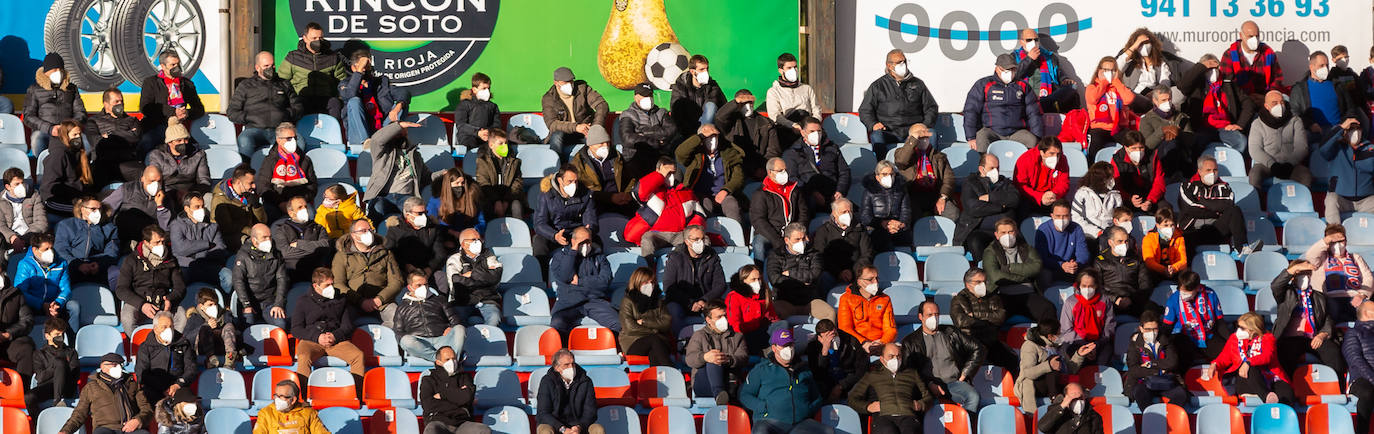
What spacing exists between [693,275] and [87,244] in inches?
183

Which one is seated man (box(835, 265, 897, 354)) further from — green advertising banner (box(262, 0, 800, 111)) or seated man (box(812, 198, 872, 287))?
green advertising banner (box(262, 0, 800, 111))

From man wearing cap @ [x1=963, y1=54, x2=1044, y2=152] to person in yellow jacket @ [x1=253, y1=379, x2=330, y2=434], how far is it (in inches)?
265

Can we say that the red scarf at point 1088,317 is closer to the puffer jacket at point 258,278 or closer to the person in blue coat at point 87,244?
the puffer jacket at point 258,278

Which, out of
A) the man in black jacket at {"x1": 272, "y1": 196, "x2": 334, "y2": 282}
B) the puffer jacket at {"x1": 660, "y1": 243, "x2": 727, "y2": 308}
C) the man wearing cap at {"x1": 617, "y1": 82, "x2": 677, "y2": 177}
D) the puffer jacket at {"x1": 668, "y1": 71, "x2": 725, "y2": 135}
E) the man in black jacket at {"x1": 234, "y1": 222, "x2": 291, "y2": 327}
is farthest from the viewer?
the puffer jacket at {"x1": 668, "y1": 71, "x2": 725, "y2": 135}

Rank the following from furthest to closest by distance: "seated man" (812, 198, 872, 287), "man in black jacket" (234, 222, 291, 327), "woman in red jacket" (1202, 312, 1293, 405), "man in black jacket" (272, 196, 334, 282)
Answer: "seated man" (812, 198, 872, 287) → "man in black jacket" (272, 196, 334, 282) → "man in black jacket" (234, 222, 291, 327) → "woman in red jacket" (1202, 312, 1293, 405)

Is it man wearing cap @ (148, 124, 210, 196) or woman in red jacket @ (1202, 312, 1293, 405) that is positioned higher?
man wearing cap @ (148, 124, 210, 196)

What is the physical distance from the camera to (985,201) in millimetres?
15734

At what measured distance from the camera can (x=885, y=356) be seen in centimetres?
1380

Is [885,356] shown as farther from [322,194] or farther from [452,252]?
[322,194]

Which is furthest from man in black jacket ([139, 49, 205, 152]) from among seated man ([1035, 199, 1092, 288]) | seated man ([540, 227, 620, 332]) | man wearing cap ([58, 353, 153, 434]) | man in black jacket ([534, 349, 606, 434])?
seated man ([1035, 199, 1092, 288])

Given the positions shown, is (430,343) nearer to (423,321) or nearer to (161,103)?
(423,321)

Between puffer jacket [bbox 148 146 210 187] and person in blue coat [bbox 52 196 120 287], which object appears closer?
person in blue coat [bbox 52 196 120 287]

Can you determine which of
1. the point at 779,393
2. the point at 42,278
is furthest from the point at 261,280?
the point at 779,393

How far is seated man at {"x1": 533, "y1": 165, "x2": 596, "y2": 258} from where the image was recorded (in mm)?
15250
